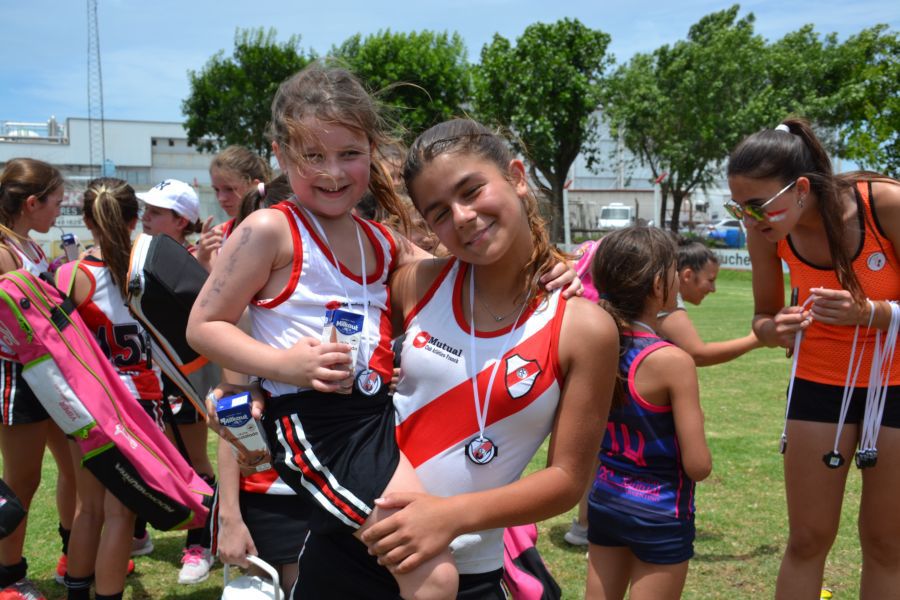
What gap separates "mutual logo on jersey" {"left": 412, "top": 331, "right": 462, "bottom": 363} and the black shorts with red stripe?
0.19 metres

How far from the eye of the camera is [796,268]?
3348 mm

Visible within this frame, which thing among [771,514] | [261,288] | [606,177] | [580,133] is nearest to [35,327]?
[261,288]

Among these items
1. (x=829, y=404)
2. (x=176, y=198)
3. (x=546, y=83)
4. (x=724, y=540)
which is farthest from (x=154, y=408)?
(x=546, y=83)

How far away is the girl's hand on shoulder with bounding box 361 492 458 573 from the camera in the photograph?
1729mm

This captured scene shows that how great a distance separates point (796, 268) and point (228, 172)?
3727mm

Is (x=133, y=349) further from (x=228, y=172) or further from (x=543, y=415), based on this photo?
(x=543, y=415)

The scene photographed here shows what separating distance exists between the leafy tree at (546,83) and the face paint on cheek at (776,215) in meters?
34.1

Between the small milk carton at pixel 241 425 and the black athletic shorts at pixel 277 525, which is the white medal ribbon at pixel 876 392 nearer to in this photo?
the black athletic shorts at pixel 277 525

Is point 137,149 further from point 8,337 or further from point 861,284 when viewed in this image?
point 861,284

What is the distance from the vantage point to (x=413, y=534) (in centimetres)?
173

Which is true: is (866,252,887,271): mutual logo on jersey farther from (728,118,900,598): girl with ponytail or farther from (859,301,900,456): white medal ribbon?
(859,301,900,456): white medal ribbon

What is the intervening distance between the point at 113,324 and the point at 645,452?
2.95 meters

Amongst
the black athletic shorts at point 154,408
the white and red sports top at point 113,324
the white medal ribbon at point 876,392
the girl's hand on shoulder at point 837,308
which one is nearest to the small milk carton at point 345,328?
the girl's hand on shoulder at point 837,308

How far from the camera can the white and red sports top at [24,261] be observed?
149 inches
